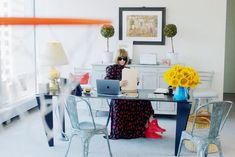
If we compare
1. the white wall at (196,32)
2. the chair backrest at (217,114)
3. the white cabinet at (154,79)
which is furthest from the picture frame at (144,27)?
the chair backrest at (217,114)

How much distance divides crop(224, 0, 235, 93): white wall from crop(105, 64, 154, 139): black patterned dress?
3.20m

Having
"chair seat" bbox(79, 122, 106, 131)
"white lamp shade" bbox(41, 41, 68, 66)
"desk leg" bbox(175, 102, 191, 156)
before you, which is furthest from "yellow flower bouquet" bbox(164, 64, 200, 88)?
"white lamp shade" bbox(41, 41, 68, 66)

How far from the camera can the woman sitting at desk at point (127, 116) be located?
3.38 meters

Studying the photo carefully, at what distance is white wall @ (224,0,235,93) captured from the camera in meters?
5.94

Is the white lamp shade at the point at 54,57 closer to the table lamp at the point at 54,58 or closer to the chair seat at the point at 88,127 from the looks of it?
the table lamp at the point at 54,58

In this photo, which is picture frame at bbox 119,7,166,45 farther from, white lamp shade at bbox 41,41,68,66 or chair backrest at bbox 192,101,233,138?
white lamp shade at bbox 41,41,68,66

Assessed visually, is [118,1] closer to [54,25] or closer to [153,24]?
[153,24]

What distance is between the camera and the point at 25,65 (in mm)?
251

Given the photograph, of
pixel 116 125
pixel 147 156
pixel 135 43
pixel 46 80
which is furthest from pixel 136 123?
pixel 46 80

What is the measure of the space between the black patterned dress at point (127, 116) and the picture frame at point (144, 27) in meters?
1.05

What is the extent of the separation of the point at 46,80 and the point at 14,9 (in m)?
0.06

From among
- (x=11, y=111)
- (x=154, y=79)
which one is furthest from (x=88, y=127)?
(x=11, y=111)

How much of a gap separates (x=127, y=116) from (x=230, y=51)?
11.3 ft

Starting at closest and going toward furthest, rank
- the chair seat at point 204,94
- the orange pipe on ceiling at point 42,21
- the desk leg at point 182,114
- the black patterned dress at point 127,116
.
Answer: the orange pipe on ceiling at point 42,21
the desk leg at point 182,114
the black patterned dress at point 127,116
the chair seat at point 204,94
